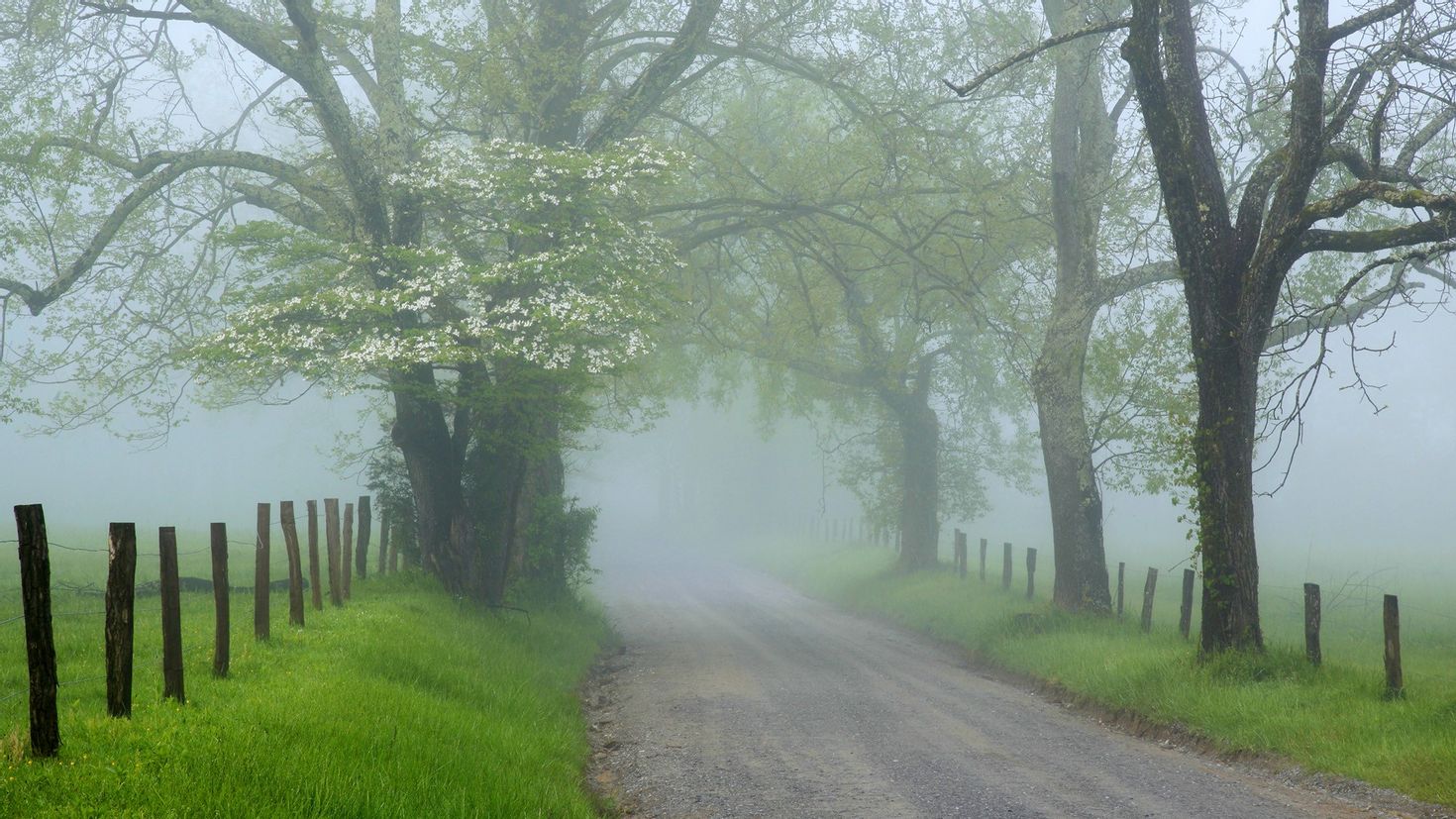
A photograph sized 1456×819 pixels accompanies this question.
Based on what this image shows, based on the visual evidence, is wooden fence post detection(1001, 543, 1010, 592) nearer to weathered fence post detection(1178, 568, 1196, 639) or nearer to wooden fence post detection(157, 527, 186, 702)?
weathered fence post detection(1178, 568, 1196, 639)

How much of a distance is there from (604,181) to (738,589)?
2186 cm

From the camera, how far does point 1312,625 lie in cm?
1262

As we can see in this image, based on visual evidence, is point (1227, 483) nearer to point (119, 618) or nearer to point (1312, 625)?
point (1312, 625)

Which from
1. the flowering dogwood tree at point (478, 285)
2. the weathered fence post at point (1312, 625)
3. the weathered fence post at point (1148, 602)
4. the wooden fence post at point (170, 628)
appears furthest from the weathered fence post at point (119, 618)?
the weathered fence post at point (1148, 602)

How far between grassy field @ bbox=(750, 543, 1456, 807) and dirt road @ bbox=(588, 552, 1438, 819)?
62 centimetres

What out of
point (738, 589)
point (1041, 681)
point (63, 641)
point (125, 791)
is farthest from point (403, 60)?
point (738, 589)

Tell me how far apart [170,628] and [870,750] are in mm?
6271

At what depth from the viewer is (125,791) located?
5.66 meters

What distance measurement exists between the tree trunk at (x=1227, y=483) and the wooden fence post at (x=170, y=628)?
Answer: 11.1 m

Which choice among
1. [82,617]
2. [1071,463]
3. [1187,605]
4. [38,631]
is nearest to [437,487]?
[82,617]

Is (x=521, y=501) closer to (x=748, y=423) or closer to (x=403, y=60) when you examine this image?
(x=403, y=60)

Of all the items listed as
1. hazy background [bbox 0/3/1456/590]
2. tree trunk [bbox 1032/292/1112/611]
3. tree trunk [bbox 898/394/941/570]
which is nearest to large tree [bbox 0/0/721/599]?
tree trunk [bbox 1032/292/1112/611]

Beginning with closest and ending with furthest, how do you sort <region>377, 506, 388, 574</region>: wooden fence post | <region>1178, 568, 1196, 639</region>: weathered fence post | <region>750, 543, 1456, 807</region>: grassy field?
<region>750, 543, 1456, 807</region>: grassy field < <region>1178, 568, 1196, 639</region>: weathered fence post < <region>377, 506, 388, 574</region>: wooden fence post

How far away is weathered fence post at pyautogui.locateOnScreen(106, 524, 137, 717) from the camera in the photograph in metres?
6.96
